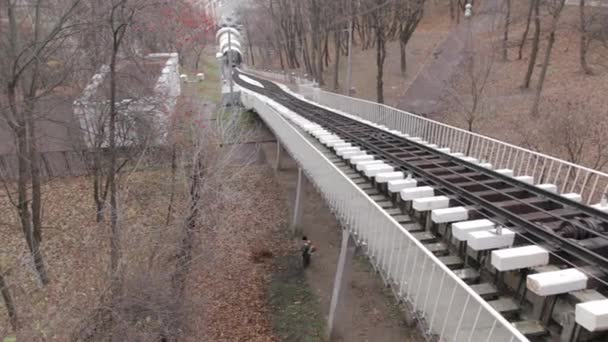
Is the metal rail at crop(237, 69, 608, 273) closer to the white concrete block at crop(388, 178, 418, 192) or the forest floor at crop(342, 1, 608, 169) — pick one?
the white concrete block at crop(388, 178, 418, 192)

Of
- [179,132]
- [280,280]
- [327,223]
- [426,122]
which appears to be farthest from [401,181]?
[179,132]

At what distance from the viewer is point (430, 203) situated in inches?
279

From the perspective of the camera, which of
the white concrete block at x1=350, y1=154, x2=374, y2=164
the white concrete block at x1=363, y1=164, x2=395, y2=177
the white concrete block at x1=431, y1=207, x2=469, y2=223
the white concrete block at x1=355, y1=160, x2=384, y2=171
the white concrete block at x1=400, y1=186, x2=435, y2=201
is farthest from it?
the white concrete block at x1=350, y1=154, x2=374, y2=164

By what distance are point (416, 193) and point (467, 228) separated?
74.2 inches

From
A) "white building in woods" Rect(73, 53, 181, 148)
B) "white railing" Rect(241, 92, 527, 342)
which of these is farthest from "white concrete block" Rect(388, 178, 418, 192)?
"white building in woods" Rect(73, 53, 181, 148)

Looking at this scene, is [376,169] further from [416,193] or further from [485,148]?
[485,148]

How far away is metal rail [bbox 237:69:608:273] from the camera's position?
18.0ft

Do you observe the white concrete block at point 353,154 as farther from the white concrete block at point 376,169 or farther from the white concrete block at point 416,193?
the white concrete block at point 416,193

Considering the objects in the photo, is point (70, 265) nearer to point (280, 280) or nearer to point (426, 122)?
point (280, 280)

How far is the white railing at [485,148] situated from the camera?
27.8ft

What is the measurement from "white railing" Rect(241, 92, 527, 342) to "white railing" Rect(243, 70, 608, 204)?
403cm

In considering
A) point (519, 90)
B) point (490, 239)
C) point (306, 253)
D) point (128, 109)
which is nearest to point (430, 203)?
point (490, 239)

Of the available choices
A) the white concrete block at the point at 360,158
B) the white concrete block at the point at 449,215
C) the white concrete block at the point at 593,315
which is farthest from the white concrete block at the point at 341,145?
the white concrete block at the point at 593,315

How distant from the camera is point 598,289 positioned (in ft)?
15.0
